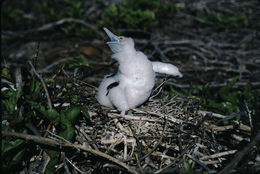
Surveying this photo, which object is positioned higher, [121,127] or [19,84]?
[19,84]

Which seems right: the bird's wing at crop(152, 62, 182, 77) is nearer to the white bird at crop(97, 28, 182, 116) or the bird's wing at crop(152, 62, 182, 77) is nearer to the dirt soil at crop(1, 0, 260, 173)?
the white bird at crop(97, 28, 182, 116)

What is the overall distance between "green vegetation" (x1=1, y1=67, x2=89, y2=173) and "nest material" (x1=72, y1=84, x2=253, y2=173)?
21cm

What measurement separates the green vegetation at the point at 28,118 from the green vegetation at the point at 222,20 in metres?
4.91

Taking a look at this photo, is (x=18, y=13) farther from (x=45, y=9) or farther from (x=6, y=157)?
(x=6, y=157)

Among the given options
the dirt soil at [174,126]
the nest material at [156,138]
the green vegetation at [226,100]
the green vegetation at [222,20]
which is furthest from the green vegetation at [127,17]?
the nest material at [156,138]

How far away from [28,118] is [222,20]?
17.4ft

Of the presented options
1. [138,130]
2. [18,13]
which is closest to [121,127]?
[138,130]

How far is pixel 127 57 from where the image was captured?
2.34m

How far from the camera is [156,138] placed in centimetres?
221

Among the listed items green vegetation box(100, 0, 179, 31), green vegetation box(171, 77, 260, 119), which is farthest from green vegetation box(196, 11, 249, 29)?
green vegetation box(171, 77, 260, 119)

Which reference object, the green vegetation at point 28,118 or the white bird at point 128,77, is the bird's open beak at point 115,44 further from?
the green vegetation at point 28,118

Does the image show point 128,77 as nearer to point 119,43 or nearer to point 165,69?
point 119,43

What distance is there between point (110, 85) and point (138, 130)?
55 centimetres

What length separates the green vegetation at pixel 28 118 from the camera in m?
1.92
